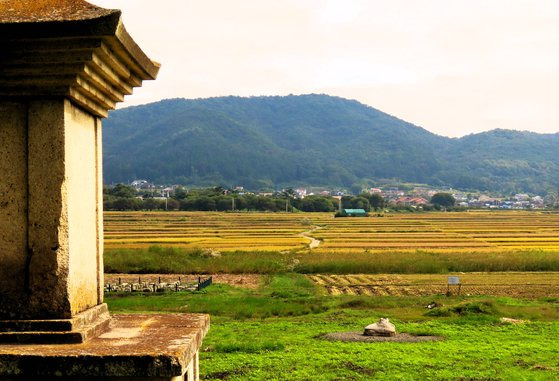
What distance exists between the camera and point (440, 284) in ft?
108

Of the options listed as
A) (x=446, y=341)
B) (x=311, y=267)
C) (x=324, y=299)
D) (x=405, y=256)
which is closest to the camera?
(x=446, y=341)

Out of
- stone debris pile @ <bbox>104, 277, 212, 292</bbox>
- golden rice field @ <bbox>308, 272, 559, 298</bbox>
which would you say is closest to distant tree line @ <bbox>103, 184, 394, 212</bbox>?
golden rice field @ <bbox>308, 272, 559, 298</bbox>

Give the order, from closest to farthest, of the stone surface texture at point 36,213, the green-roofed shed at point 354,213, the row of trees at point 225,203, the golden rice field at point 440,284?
the stone surface texture at point 36,213
the golden rice field at point 440,284
the green-roofed shed at point 354,213
the row of trees at point 225,203

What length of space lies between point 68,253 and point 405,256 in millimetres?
41334

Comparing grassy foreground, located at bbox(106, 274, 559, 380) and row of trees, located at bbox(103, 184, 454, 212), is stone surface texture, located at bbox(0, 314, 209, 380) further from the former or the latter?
row of trees, located at bbox(103, 184, 454, 212)

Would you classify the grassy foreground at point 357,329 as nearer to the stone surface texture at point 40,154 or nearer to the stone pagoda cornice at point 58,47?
the stone surface texture at point 40,154

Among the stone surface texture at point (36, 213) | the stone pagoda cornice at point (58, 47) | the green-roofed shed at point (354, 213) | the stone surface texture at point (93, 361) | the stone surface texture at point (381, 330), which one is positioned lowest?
the stone surface texture at point (381, 330)

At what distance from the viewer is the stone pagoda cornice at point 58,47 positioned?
3.49 meters

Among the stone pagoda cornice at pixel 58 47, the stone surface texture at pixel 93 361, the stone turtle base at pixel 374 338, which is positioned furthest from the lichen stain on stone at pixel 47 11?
the stone turtle base at pixel 374 338

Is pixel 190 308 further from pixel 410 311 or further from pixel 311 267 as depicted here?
pixel 311 267

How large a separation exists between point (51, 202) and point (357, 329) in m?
16.3

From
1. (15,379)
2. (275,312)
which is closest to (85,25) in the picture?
(15,379)

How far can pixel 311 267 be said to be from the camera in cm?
3906

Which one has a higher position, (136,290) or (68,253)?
(68,253)
